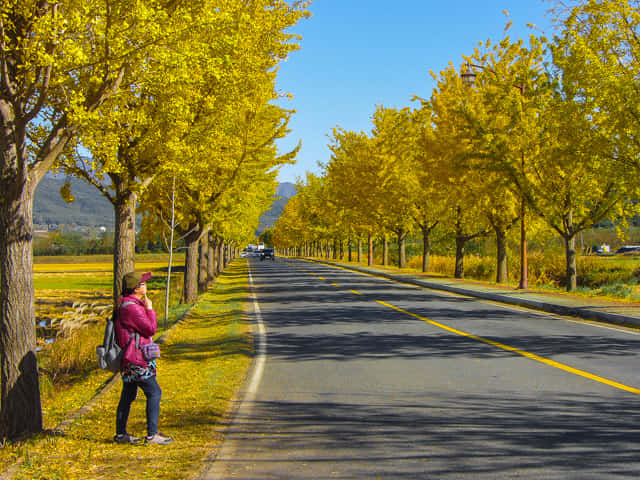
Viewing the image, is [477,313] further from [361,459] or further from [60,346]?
[361,459]

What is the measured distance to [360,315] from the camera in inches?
629

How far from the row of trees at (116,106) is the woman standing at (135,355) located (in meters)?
1.23

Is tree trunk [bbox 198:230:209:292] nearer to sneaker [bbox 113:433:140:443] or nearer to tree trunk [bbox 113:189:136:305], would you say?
tree trunk [bbox 113:189:136:305]

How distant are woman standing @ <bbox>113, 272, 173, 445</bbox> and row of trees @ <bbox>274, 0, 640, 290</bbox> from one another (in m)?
14.1

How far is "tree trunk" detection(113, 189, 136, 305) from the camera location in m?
12.7

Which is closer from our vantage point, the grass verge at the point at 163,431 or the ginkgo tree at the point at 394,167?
the grass verge at the point at 163,431

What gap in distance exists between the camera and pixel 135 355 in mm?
5508

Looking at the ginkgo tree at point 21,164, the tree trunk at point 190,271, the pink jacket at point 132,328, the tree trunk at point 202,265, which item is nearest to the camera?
the pink jacket at point 132,328

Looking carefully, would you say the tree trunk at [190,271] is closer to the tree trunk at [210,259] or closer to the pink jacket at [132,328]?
the tree trunk at [210,259]

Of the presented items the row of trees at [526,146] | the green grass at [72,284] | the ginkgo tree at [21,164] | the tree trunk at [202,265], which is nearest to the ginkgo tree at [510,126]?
the row of trees at [526,146]

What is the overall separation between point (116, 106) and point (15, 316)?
556 centimetres

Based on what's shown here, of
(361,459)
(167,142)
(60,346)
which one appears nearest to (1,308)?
(361,459)

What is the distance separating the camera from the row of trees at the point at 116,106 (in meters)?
6.19

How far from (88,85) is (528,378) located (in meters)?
7.85
